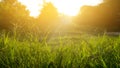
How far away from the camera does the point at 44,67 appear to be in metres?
2.89

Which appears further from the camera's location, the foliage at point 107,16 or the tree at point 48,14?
the tree at point 48,14

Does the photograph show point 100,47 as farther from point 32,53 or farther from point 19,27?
point 19,27

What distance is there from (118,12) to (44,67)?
1272 inches

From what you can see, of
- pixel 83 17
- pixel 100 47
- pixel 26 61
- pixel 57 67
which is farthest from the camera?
pixel 83 17

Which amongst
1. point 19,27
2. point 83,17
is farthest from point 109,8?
point 19,27

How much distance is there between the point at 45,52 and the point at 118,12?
1252 inches

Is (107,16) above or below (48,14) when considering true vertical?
below

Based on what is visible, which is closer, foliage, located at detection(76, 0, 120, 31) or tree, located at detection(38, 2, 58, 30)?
foliage, located at detection(76, 0, 120, 31)

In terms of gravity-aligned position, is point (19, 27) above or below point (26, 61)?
above

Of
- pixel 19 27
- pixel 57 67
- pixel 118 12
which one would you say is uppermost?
pixel 118 12

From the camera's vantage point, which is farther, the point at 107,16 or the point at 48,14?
the point at 48,14

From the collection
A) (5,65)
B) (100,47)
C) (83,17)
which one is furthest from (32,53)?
(83,17)

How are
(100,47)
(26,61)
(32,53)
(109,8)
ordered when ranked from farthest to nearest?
1. (109,8)
2. (100,47)
3. (32,53)
4. (26,61)

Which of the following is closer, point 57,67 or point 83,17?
point 57,67
